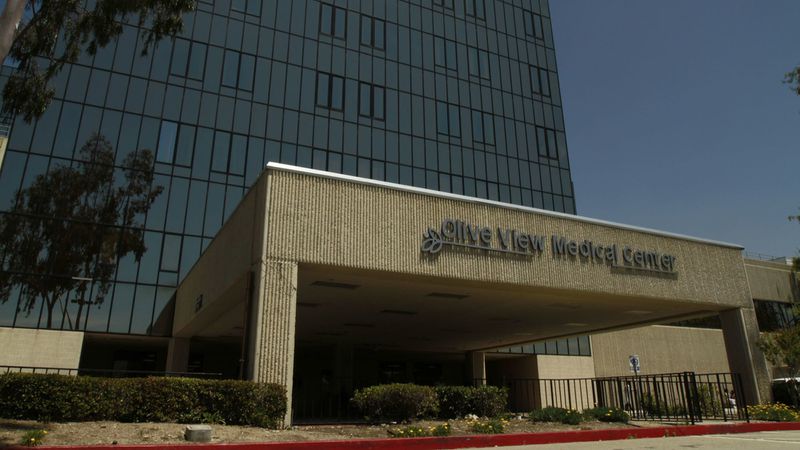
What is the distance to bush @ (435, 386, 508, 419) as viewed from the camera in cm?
1518

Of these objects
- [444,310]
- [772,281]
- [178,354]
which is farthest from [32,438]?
[772,281]

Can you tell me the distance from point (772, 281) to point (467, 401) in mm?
36853

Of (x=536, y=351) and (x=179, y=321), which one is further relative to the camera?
(x=536, y=351)

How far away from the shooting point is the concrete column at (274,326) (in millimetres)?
12867

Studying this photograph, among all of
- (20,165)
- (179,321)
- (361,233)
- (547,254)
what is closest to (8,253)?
(20,165)

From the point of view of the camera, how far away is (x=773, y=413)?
60.7 ft

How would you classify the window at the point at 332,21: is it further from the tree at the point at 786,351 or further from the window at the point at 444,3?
the tree at the point at 786,351

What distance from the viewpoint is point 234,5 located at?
3681cm

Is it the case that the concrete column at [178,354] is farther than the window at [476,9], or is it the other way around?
the window at [476,9]

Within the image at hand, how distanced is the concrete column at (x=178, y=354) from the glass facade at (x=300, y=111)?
107 centimetres

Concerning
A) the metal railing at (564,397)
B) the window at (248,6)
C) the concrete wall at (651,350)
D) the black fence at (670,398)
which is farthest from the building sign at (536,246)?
the window at (248,6)

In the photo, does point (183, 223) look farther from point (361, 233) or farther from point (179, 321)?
point (361, 233)

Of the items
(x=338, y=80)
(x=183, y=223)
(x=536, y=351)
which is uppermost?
(x=338, y=80)

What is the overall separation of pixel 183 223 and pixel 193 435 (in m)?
22.8
